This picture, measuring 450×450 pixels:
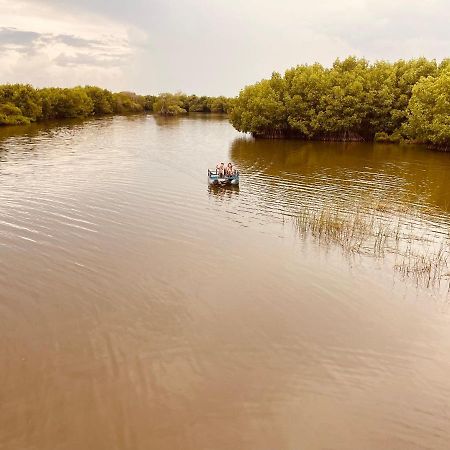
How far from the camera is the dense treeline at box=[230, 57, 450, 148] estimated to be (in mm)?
63291

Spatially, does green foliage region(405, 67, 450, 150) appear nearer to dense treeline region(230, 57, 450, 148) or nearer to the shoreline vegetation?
the shoreline vegetation

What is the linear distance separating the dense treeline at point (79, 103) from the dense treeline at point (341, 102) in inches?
1997

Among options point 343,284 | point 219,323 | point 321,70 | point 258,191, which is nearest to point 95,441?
point 219,323

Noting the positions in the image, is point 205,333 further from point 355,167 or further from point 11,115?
point 11,115

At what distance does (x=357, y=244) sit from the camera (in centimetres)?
2238

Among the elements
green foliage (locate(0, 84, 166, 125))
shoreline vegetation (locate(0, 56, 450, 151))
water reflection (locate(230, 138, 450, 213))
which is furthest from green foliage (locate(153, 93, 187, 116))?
water reflection (locate(230, 138, 450, 213))

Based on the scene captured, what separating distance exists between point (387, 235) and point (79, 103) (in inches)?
4256

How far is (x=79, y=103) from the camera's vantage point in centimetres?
11325

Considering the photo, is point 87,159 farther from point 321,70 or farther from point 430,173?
point 321,70

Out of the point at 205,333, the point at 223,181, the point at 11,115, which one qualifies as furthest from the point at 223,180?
the point at 11,115

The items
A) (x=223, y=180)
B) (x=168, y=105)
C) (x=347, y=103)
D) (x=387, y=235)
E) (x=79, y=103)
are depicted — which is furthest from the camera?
(x=168, y=105)

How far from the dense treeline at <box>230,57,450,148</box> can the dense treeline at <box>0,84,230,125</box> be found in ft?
166

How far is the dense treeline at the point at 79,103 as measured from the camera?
290 ft

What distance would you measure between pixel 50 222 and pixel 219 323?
1478 centimetres
